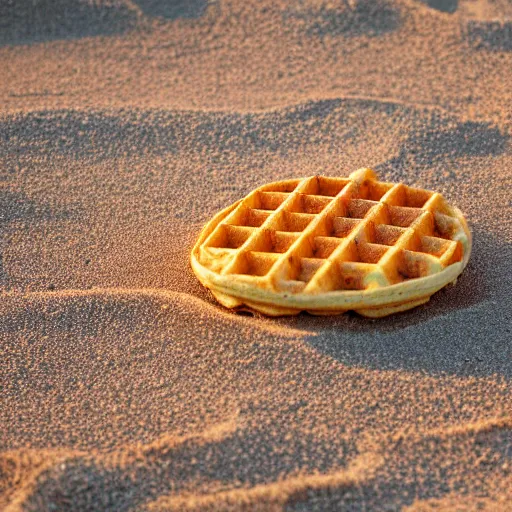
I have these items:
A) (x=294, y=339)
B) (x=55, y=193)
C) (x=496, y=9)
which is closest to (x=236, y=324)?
(x=294, y=339)

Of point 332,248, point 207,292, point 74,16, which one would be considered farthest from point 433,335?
point 74,16

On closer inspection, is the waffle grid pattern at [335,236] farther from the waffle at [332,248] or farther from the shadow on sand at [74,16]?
the shadow on sand at [74,16]

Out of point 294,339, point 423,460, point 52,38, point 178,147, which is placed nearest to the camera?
point 423,460

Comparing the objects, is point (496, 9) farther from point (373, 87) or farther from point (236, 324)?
point (236, 324)

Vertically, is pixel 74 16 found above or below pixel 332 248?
above

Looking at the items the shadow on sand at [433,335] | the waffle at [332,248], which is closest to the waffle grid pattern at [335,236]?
the waffle at [332,248]

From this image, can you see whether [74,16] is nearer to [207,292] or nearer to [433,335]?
[207,292]
